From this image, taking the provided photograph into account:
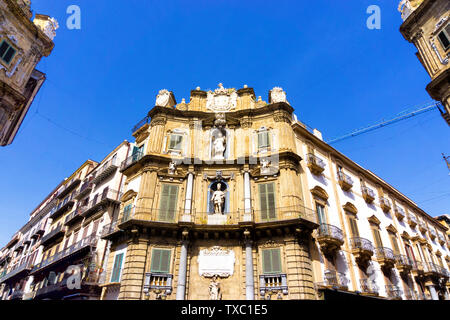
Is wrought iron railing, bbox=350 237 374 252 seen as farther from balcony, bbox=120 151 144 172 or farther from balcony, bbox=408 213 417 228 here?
balcony, bbox=120 151 144 172

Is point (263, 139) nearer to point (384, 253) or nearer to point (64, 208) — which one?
point (384, 253)

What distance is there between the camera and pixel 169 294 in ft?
50.8

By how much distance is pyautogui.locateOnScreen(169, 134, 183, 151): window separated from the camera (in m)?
20.2

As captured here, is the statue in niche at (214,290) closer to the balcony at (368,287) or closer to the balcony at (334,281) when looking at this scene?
the balcony at (334,281)

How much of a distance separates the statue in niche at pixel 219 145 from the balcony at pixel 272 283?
8.30 m

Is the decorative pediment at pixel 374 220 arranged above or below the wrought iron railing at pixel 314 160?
below

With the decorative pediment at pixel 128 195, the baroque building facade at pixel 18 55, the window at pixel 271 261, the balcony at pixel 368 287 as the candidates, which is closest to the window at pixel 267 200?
the window at pixel 271 261

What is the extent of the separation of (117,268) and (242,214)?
8259mm

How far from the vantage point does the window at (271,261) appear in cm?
1570

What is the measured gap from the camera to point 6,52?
1315cm

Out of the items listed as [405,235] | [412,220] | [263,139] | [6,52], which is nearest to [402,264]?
[405,235]
